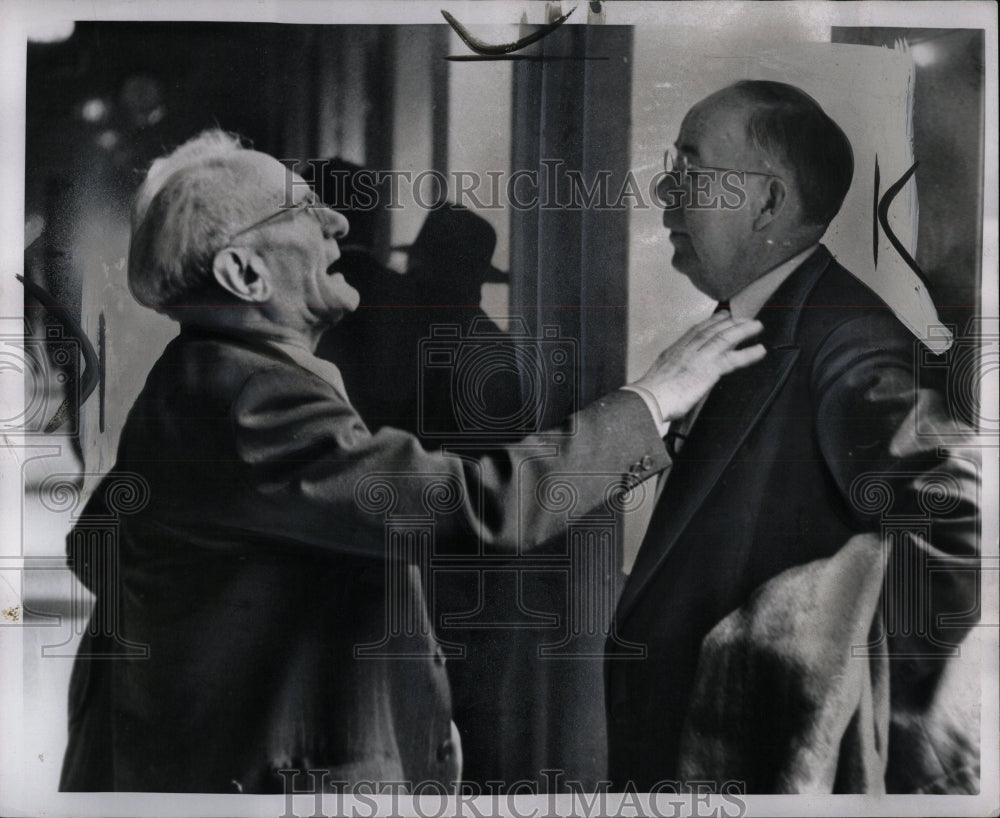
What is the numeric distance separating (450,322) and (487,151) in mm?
392

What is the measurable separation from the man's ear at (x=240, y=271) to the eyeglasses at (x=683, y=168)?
3.04ft

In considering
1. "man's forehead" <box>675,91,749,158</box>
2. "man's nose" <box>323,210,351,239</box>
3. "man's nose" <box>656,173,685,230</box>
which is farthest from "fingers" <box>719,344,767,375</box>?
"man's nose" <box>323,210,351,239</box>

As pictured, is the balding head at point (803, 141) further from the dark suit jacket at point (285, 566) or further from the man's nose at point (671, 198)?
the dark suit jacket at point (285, 566)

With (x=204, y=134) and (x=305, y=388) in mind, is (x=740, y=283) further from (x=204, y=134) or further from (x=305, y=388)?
(x=204, y=134)

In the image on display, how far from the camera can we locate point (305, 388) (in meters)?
1.68

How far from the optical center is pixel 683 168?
5.65ft

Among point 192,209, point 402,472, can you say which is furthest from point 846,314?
point 192,209

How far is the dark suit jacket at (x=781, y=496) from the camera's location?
5.59 ft

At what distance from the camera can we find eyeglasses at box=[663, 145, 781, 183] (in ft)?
5.63

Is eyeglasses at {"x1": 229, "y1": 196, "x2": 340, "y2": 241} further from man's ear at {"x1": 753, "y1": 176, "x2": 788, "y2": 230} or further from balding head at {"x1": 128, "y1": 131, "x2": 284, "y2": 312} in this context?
man's ear at {"x1": 753, "y1": 176, "x2": 788, "y2": 230}

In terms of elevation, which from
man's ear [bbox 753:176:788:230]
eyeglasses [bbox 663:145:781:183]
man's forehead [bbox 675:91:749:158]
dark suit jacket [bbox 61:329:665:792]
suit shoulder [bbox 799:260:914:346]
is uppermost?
man's forehead [bbox 675:91:749:158]

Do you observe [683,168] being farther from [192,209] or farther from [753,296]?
[192,209]

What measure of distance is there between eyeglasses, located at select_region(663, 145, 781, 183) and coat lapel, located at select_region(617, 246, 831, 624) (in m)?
0.31

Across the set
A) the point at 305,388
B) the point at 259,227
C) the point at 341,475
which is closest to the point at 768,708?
the point at 341,475
